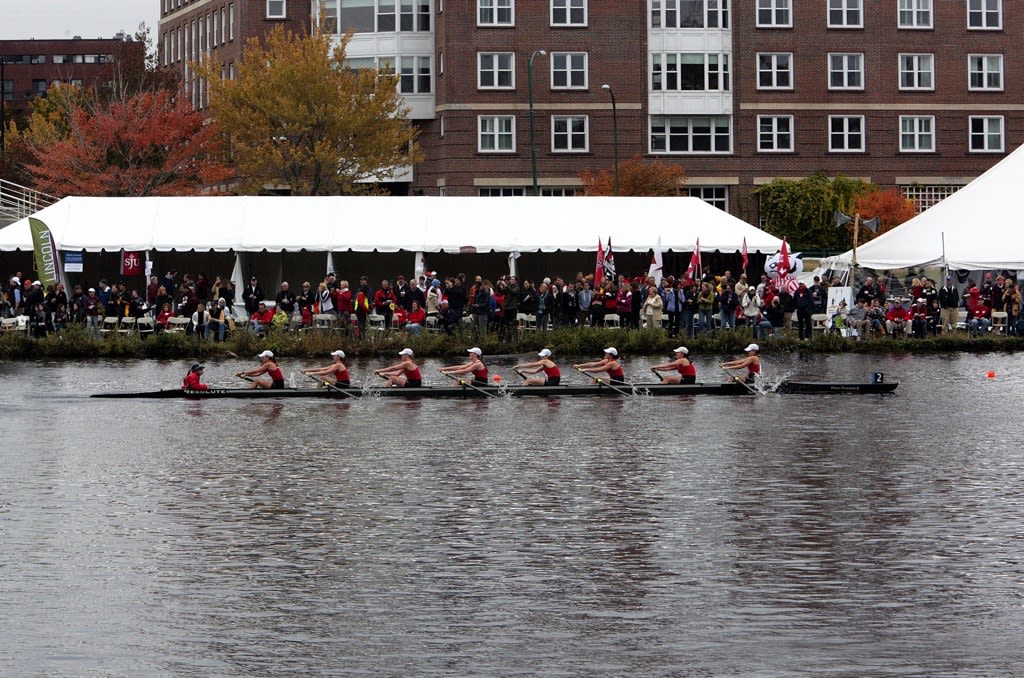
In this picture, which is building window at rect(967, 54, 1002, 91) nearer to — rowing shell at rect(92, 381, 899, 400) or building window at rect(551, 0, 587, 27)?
building window at rect(551, 0, 587, 27)

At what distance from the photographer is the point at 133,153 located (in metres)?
82.6

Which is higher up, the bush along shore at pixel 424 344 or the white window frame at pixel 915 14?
the white window frame at pixel 915 14

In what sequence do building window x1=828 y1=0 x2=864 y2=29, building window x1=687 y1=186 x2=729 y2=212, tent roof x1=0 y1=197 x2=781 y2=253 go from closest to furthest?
tent roof x1=0 y1=197 x2=781 y2=253, building window x1=687 y1=186 x2=729 y2=212, building window x1=828 y1=0 x2=864 y2=29

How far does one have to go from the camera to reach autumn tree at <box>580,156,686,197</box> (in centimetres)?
8162

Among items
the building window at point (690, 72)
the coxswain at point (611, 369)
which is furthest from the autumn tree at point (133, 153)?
the coxswain at point (611, 369)

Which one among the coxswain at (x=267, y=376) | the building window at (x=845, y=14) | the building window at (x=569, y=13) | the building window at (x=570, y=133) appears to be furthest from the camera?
the building window at (x=845, y=14)

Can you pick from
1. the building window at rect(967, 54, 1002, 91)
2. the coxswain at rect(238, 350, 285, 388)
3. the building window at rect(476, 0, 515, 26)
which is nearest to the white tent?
the coxswain at rect(238, 350, 285, 388)

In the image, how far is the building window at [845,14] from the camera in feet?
290

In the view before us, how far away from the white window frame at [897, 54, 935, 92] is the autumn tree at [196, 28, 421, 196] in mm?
25739

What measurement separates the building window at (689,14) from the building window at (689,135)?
4.68 m

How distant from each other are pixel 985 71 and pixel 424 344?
52.1 meters

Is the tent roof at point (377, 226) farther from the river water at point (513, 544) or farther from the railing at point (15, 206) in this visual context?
the river water at point (513, 544)

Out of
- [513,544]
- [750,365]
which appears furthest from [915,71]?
[513,544]

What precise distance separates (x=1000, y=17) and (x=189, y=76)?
4832 centimetres
